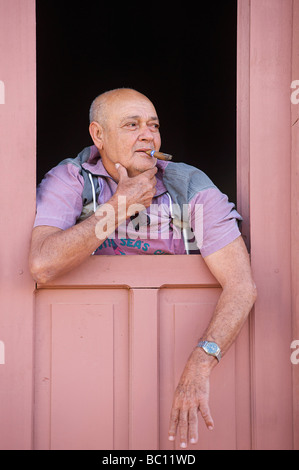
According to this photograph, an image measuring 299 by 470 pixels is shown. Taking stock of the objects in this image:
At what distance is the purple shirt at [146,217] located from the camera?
6.84ft

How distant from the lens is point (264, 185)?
212cm

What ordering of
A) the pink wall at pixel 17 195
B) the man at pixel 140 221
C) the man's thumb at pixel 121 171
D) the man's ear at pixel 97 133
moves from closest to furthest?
the man at pixel 140 221, the pink wall at pixel 17 195, the man's thumb at pixel 121 171, the man's ear at pixel 97 133

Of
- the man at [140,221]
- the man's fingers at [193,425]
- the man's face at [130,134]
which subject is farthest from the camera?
the man's face at [130,134]

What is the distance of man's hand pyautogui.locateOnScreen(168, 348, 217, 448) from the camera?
5.74 feet

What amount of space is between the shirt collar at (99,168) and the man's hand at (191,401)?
2.55ft

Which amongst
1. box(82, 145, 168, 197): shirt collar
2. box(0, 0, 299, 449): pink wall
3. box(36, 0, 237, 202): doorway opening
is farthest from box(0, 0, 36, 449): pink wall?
box(36, 0, 237, 202): doorway opening

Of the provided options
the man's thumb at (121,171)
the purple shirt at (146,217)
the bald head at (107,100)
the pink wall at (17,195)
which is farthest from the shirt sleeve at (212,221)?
the pink wall at (17,195)

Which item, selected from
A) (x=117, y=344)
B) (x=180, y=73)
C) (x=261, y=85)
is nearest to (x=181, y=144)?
(x=180, y=73)

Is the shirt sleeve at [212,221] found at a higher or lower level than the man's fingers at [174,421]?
higher

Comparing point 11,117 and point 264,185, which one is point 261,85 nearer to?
point 264,185

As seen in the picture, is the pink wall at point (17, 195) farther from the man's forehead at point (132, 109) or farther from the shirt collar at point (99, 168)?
the man's forehead at point (132, 109)

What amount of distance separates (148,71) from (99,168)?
2.53 meters

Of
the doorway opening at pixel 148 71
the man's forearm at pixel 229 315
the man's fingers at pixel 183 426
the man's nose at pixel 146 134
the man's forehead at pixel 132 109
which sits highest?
the doorway opening at pixel 148 71

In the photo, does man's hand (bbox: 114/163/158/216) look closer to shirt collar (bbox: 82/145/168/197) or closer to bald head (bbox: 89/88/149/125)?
shirt collar (bbox: 82/145/168/197)
